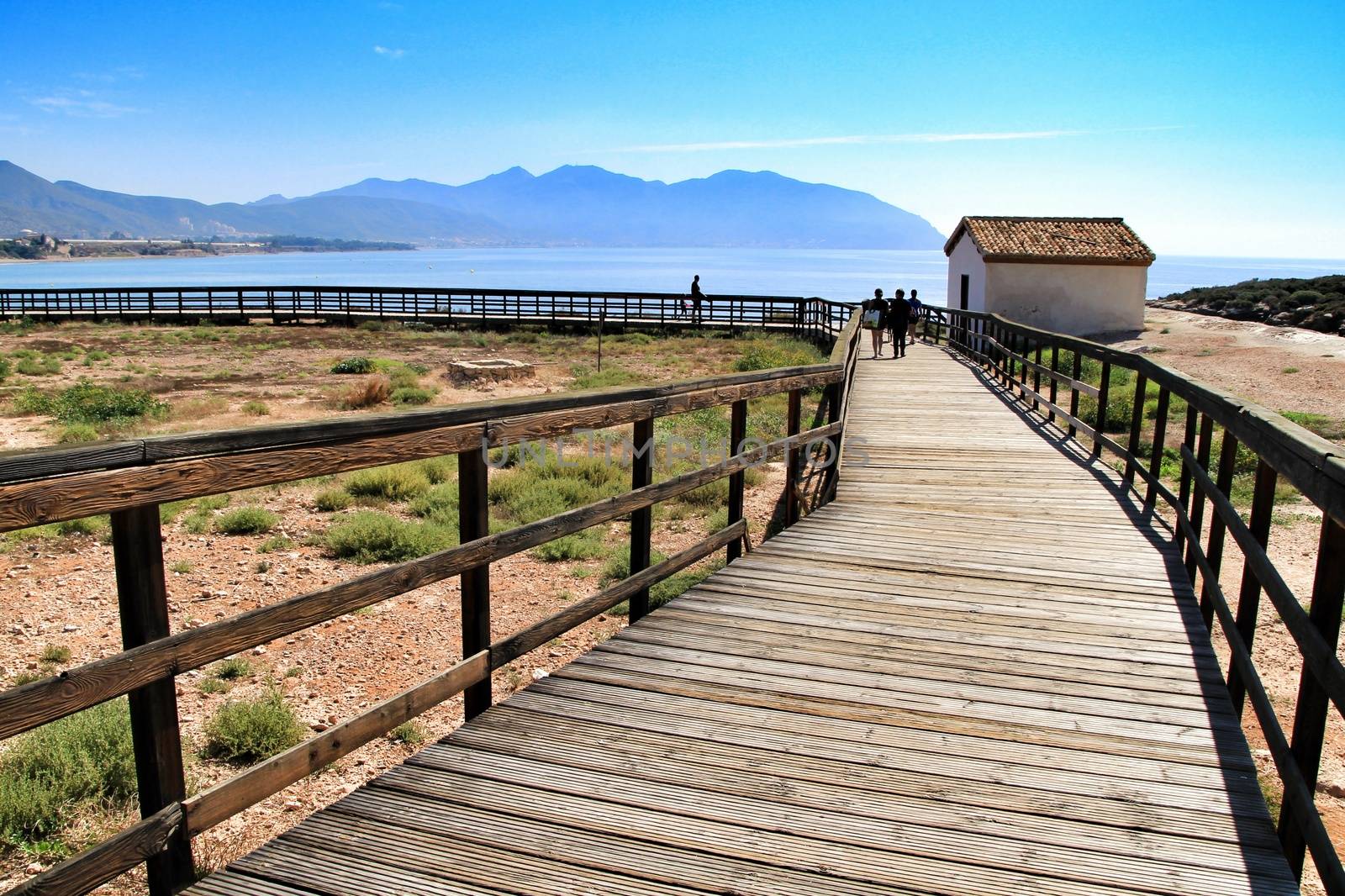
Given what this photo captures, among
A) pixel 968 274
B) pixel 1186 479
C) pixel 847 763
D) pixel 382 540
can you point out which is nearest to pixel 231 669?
pixel 382 540

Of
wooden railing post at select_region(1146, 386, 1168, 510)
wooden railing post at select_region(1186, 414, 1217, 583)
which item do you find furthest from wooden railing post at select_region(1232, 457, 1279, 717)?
wooden railing post at select_region(1146, 386, 1168, 510)

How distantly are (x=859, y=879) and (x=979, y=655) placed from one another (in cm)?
200

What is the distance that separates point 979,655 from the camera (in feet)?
14.5

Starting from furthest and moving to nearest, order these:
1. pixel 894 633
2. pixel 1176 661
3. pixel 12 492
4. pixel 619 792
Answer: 1. pixel 894 633
2. pixel 1176 661
3. pixel 619 792
4. pixel 12 492

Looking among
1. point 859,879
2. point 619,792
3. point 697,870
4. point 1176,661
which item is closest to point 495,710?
point 619,792

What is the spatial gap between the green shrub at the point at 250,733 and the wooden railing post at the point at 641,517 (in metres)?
1.88

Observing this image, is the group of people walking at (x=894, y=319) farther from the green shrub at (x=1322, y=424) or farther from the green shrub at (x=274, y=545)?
the green shrub at (x=274, y=545)

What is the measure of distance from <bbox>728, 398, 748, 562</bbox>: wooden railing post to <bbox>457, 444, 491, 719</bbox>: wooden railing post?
7.59 ft

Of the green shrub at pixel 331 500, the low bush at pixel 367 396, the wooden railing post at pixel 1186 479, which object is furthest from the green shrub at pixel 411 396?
the wooden railing post at pixel 1186 479

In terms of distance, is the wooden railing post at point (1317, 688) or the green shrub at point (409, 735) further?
the green shrub at point (409, 735)

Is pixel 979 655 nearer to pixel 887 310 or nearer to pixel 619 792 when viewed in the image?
pixel 619 792

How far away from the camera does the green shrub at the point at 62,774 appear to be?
167 inches

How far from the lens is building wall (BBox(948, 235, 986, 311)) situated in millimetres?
36281

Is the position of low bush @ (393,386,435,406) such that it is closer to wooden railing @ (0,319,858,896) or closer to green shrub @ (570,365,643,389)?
green shrub @ (570,365,643,389)
